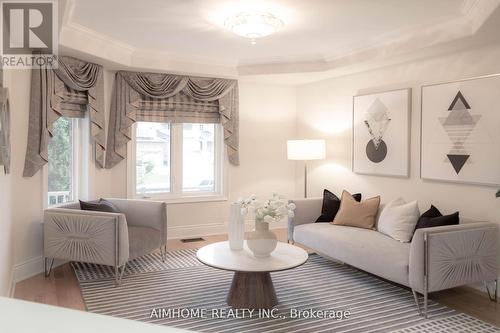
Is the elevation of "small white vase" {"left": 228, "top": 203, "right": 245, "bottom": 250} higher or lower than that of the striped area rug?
higher

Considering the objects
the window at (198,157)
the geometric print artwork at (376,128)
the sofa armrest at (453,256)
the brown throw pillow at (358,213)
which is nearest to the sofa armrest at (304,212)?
the brown throw pillow at (358,213)

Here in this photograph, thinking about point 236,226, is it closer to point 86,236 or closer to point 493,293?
point 86,236

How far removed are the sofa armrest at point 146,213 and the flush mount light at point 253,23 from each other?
202 cm

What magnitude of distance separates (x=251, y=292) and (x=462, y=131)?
7.91 feet

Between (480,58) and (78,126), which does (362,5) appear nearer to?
(480,58)

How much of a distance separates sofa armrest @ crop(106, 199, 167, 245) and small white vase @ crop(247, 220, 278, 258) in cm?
150

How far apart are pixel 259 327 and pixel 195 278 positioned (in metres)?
1.20

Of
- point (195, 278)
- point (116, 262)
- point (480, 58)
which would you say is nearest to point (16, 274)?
point (116, 262)

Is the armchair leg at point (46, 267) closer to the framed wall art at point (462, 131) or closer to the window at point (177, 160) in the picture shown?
the window at point (177, 160)

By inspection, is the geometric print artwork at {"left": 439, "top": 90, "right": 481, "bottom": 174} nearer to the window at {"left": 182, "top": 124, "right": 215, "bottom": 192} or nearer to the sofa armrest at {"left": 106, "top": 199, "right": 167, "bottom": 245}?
the sofa armrest at {"left": 106, "top": 199, "right": 167, "bottom": 245}

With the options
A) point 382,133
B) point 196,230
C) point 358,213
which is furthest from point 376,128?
point 196,230

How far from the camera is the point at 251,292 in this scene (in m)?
3.20

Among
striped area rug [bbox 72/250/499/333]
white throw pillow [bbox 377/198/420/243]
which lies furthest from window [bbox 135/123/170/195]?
white throw pillow [bbox 377/198/420/243]

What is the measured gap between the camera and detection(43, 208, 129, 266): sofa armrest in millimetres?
3729
